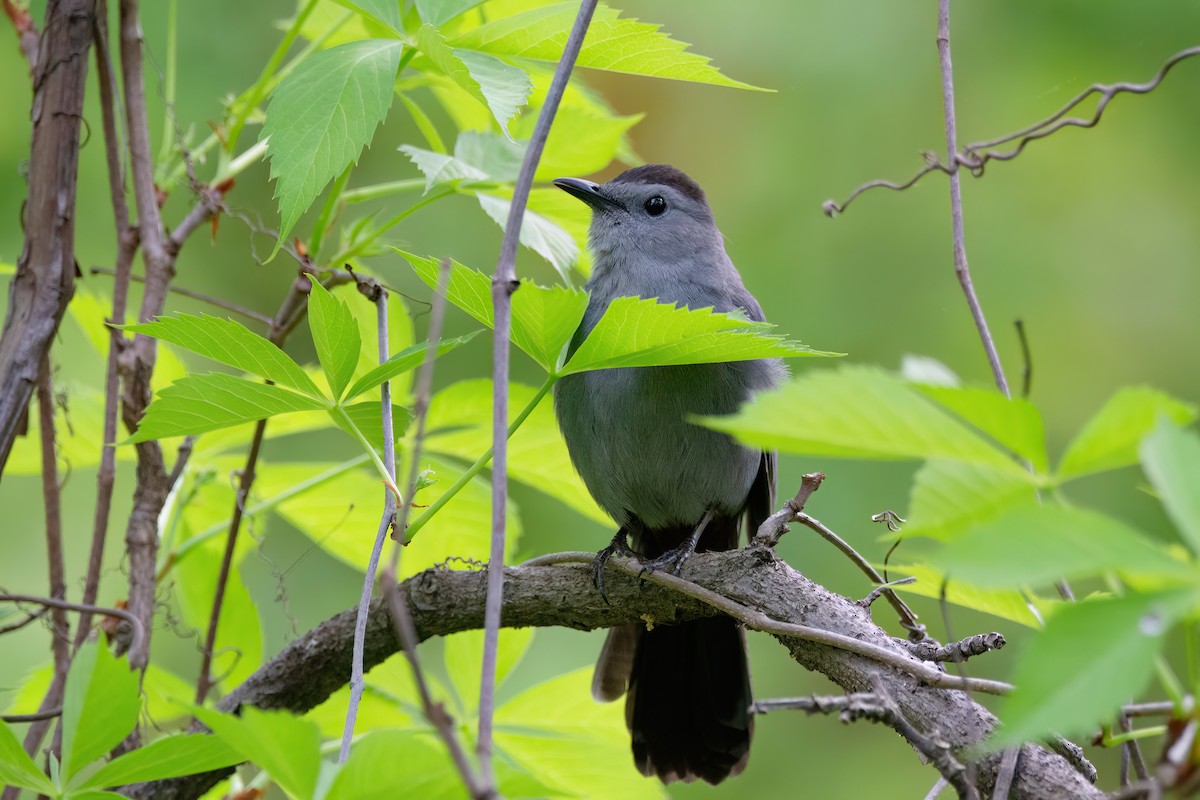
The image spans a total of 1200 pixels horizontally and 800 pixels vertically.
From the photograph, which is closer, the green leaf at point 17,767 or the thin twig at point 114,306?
the green leaf at point 17,767

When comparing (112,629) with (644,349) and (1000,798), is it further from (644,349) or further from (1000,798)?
(1000,798)

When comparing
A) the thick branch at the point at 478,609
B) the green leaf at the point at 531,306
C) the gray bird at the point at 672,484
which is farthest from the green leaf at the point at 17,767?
the gray bird at the point at 672,484

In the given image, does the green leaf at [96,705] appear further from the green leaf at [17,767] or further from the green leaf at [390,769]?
the green leaf at [390,769]

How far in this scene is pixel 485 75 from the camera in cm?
186

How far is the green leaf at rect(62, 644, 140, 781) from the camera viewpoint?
1.42 meters

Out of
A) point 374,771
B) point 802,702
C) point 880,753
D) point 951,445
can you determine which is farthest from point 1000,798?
point 880,753

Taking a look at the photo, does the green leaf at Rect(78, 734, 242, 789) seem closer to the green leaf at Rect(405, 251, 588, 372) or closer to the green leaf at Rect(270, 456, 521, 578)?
the green leaf at Rect(405, 251, 588, 372)

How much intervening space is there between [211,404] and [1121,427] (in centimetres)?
134

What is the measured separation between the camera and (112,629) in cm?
230

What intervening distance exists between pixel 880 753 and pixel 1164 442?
488cm

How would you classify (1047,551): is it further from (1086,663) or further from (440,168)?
(440,168)

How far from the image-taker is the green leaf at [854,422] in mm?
959

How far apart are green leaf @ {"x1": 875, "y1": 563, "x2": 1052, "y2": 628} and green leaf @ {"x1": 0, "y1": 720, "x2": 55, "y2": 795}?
3.78 feet

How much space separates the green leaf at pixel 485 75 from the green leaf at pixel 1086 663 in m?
1.18
